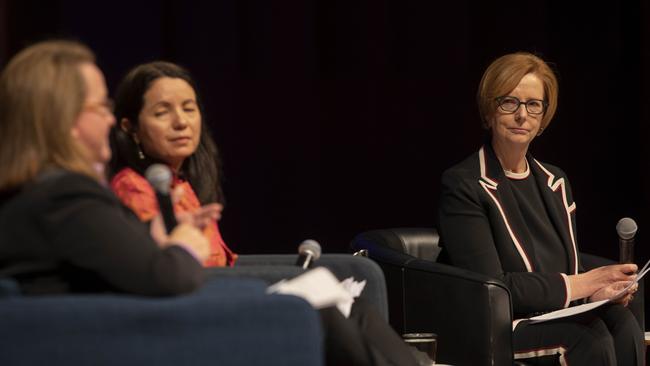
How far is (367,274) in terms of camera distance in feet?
10.2

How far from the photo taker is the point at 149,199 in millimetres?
2939

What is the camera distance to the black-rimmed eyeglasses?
149 inches

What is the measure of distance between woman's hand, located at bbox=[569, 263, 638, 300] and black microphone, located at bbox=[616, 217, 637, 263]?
44 millimetres

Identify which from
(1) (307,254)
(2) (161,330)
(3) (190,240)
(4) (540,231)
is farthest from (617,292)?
(2) (161,330)

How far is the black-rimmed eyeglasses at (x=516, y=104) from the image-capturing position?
12.4 ft

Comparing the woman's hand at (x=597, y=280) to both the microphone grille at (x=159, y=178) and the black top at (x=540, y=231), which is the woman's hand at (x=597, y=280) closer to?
the black top at (x=540, y=231)

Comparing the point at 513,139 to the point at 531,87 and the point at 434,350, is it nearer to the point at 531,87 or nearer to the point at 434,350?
the point at 531,87

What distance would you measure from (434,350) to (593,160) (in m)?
2.22

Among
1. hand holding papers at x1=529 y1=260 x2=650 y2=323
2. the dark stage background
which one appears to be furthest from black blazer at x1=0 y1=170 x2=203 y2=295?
the dark stage background

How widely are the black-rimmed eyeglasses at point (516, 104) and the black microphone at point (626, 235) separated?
468 millimetres

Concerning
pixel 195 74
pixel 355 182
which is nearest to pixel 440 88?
pixel 355 182

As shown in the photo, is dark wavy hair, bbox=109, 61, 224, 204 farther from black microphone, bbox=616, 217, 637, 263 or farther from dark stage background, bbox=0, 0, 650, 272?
dark stage background, bbox=0, 0, 650, 272

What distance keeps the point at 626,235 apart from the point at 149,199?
147 centimetres

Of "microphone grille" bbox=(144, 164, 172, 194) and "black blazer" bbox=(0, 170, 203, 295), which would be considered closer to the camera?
"black blazer" bbox=(0, 170, 203, 295)
